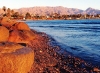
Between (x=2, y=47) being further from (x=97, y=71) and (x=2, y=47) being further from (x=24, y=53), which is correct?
(x=97, y=71)

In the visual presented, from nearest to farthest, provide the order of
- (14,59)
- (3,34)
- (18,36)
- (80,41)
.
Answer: (14,59), (3,34), (18,36), (80,41)

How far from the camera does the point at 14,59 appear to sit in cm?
666

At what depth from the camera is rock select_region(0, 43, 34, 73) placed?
21.7ft

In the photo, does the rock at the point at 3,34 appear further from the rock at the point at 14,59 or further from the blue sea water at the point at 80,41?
the rock at the point at 14,59

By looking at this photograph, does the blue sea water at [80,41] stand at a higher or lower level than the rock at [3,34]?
lower

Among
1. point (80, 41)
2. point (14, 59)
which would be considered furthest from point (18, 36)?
point (80, 41)

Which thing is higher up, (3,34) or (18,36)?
(3,34)

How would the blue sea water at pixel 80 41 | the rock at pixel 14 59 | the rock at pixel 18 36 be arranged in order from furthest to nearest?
the blue sea water at pixel 80 41
the rock at pixel 18 36
the rock at pixel 14 59

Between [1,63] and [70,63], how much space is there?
5919 millimetres

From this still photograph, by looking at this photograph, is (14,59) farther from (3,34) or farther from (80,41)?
(80,41)

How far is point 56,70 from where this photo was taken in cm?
987

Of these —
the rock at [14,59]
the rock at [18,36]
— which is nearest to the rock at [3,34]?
the rock at [18,36]

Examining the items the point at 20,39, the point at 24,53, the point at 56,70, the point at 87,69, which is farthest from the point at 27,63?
the point at 20,39

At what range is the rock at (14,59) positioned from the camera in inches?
260
